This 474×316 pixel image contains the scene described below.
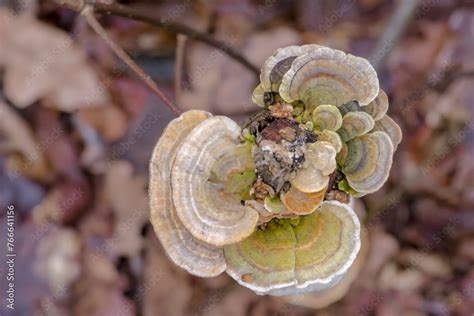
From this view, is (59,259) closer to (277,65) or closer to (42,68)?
(42,68)

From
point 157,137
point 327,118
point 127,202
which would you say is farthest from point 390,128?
point 127,202

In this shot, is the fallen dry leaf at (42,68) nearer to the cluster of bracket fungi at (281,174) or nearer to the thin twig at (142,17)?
the thin twig at (142,17)

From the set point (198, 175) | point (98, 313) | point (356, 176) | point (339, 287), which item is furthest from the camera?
point (98, 313)

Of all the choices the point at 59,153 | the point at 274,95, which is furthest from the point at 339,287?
the point at 59,153

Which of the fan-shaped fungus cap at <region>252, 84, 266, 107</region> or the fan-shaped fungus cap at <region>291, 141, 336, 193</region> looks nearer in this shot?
the fan-shaped fungus cap at <region>291, 141, 336, 193</region>

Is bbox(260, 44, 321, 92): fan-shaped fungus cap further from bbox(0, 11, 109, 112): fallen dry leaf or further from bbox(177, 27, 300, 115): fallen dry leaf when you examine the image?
bbox(0, 11, 109, 112): fallen dry leaf

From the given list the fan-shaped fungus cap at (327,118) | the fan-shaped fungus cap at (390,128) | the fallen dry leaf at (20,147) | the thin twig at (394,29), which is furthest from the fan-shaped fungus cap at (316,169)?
the fallen dry leaf at (20,147)

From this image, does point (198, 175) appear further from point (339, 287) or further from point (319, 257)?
point (339, 287)

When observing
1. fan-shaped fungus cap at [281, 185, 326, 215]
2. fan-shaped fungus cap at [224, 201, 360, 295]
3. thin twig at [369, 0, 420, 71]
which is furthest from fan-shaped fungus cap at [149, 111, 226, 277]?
thin twig at [369, 0, 420, 71]
